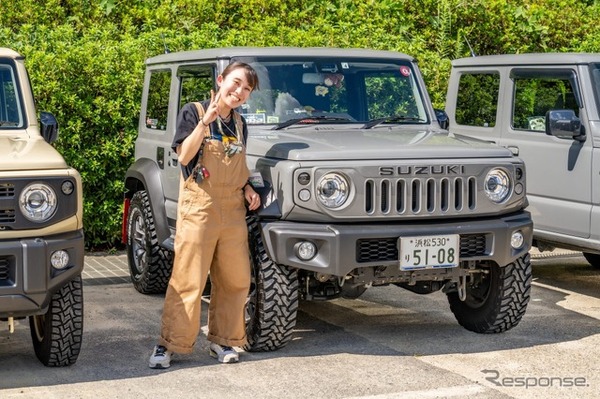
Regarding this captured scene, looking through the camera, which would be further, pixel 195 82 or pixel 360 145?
pixel 195 82

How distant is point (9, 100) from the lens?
274 inches

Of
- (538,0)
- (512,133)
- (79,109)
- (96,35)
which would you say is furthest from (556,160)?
(538,0)

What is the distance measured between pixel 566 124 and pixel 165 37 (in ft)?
15.1

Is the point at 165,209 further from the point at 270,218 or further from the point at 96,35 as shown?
the point at 96,35

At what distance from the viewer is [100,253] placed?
10.7m

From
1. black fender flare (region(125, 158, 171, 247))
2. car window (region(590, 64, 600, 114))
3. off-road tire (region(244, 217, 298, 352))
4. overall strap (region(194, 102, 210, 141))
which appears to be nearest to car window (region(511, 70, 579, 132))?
car window (region(590, 64, 600, 114))

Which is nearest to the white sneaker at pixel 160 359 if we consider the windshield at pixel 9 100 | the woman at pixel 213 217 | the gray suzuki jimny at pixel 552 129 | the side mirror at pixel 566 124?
the woman at pixel 213 217

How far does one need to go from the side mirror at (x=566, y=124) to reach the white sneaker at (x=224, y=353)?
10.8 feet

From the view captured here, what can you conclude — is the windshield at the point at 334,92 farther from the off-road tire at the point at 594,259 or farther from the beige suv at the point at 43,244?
the off-road tire at the point at 594,259

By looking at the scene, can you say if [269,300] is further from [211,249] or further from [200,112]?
[200,112]

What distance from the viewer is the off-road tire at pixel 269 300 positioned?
21.2 ft

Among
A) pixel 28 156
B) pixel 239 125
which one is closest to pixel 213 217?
pixel 239 125

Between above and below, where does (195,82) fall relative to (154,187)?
above

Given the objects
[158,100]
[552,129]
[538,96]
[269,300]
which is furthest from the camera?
[538,96]
